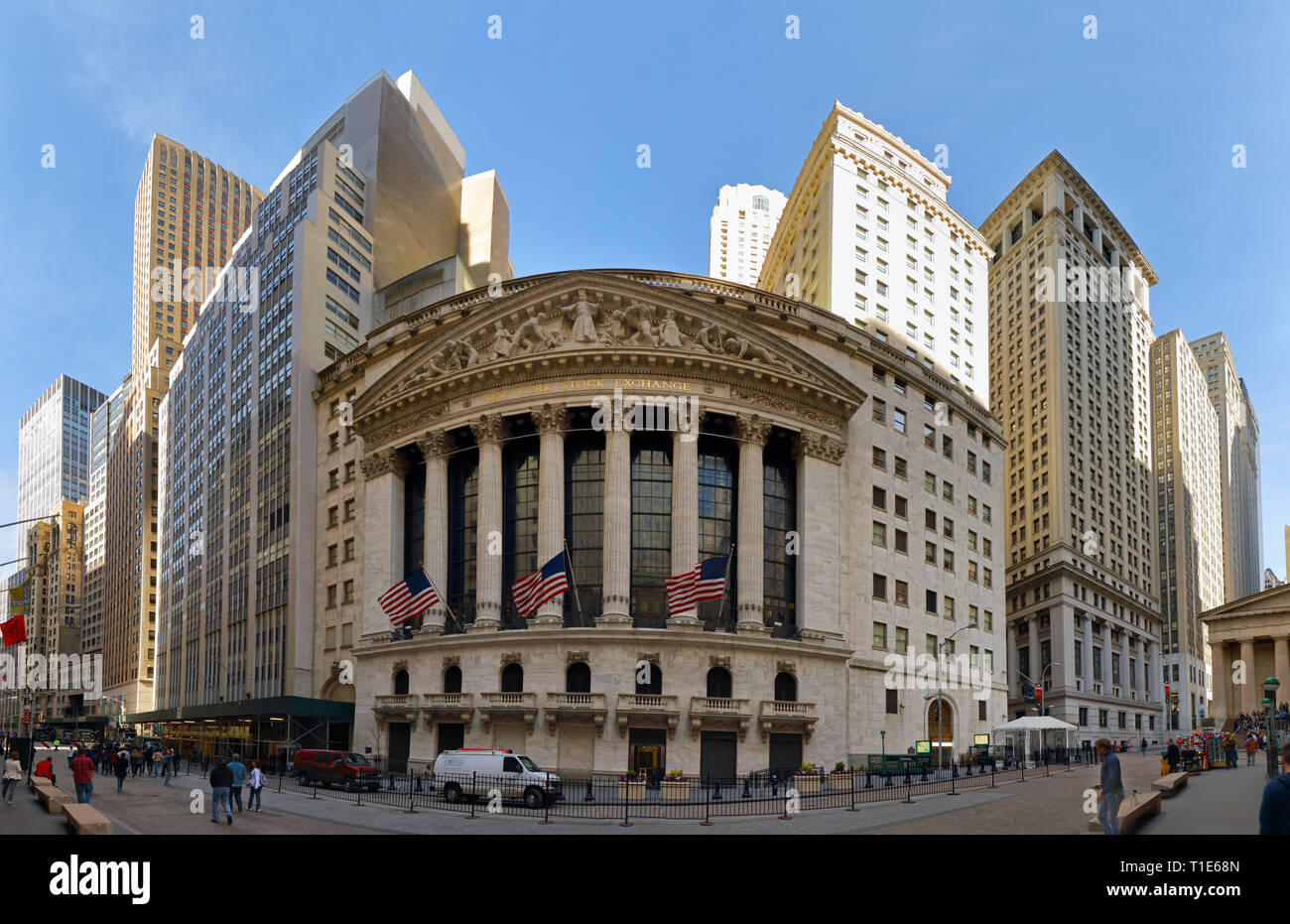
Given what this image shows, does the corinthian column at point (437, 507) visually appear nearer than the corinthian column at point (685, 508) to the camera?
No

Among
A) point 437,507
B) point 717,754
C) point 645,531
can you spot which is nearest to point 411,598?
point 437,507

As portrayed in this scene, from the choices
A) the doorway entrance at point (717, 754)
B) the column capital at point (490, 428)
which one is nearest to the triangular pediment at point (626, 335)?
the column capital at point (490, 428)

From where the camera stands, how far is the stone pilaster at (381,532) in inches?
2376

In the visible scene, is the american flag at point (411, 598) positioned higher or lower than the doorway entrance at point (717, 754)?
higher

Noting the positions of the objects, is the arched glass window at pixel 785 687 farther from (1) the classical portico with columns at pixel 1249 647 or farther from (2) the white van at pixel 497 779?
(1) the classical portico with columns at pixel 1249 647

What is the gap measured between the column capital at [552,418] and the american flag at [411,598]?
36.3ft

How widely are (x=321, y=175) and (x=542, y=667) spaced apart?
52104 millimetres

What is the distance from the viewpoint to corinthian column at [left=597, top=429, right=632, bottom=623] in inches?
2008

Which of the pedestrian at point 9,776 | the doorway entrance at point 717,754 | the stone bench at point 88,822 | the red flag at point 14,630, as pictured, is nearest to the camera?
the stone bench at point 88,822

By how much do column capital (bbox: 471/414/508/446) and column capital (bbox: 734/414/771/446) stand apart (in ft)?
46.2

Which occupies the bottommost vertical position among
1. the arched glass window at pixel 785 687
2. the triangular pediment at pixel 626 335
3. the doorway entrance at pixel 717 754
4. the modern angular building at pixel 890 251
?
the doorway entrance at pixel 717 754

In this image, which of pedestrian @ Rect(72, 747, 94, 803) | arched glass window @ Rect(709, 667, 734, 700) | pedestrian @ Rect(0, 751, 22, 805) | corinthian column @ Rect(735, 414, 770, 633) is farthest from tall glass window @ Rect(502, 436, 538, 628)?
pedestrian @ Rect(0, 751, 22, 805)

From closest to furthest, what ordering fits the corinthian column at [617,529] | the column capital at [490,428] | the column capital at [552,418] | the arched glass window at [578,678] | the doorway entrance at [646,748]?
1. the doorway entrance at [646,748]
2. the arched glass window at [578,678]
3. the corinthian column at [617,529]
4. the column capital at [552,418]
5. the column capital at [490,428]
